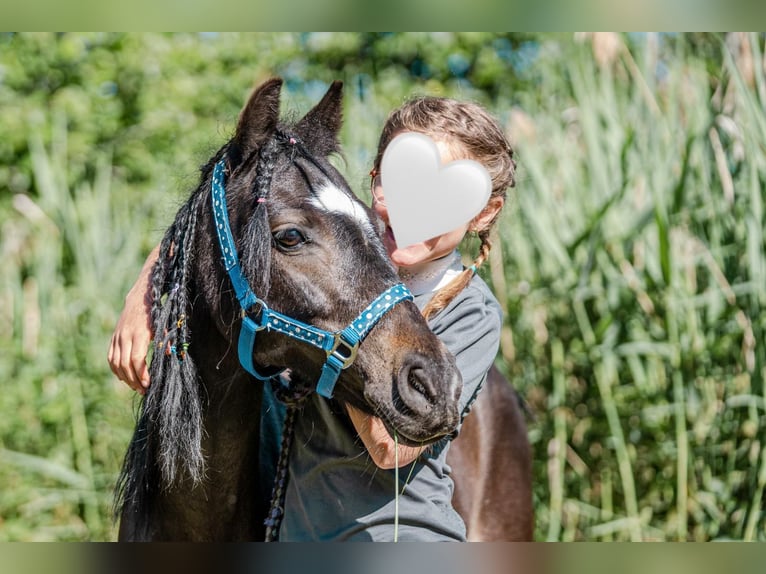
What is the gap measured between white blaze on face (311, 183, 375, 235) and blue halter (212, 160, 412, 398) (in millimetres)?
148

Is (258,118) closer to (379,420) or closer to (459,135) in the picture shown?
(459,135)

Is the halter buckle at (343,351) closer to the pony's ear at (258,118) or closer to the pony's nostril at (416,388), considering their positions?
the pony's nostril at (416,388)

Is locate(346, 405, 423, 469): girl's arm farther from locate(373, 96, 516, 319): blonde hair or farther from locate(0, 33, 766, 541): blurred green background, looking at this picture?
locate(0, 33, 766, 541): blurred green background

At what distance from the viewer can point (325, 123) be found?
184cm

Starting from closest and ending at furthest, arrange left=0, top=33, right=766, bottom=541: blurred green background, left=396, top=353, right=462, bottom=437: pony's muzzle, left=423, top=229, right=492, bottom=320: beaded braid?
left=396, top=353, right=462, bottom=437: pony's muzzle < left=423, top=229, right=492, bottom=320: beaded braid < left=0, top=33, right=766, bottom=541: blurred green background

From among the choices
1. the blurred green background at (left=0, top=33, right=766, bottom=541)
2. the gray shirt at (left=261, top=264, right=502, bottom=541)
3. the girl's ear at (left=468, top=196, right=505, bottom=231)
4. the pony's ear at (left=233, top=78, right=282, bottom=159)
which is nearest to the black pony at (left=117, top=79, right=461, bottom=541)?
the pony's ear at (left=233, top=78, right=282, bottom=159)

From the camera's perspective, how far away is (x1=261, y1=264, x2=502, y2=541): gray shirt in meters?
1.66

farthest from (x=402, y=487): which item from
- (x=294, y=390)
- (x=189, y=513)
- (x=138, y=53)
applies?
(x=138, y=53)

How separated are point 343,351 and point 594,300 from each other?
101 inches

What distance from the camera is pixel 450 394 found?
4.82ft

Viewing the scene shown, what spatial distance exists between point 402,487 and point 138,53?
5.10 m

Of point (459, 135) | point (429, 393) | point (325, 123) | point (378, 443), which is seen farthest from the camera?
point (325, 123)
